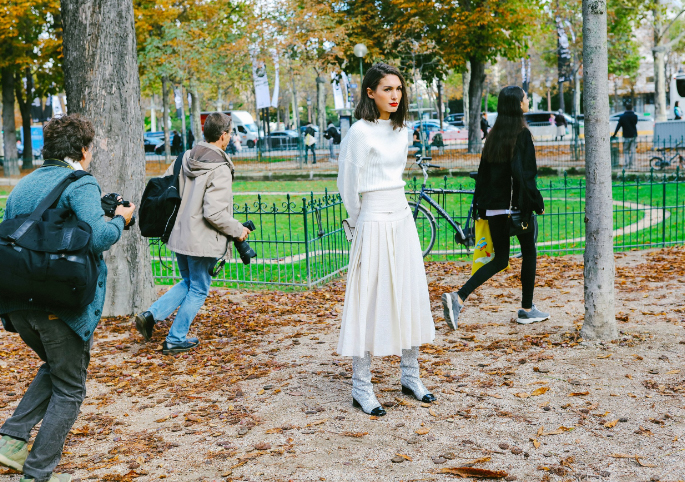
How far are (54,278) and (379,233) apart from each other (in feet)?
5.82

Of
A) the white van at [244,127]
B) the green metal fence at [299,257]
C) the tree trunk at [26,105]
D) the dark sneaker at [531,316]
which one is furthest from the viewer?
the white van at [244,127]

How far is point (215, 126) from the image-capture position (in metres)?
5.54

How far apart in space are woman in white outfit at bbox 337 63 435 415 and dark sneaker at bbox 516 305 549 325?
221 centimetres

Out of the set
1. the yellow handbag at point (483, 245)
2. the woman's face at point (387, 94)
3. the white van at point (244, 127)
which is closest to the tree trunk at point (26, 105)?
the white van at point (244, 127)

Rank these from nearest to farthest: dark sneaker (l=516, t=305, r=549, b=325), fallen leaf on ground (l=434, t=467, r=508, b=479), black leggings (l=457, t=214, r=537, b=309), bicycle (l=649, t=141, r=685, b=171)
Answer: fallen leaf on ground (l=434, t=467, r=508, b=479) < black leggings (l=457, t=214, r=537, b=309) < dark sneaker (l=516, t=305, r=549, b=325) < bicycle (l=649, t=141, r=685, b=171)

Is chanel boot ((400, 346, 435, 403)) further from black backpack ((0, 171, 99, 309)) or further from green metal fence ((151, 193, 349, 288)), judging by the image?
green metal fence ((151, 193, 349, 288))

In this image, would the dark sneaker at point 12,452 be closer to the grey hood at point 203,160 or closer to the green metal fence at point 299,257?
the grey hood at point 203,160

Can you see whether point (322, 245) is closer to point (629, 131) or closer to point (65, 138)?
point (65, 138)

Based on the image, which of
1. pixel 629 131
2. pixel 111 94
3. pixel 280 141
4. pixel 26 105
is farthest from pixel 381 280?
pixel 26 105

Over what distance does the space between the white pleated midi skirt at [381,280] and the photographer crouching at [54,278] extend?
1320 millimetres

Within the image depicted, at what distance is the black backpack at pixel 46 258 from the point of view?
3139 mm

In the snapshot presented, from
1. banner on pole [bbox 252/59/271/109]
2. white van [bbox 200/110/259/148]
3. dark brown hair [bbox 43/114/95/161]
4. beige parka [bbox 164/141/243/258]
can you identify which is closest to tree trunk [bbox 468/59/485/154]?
banner on pole [bbox 252/59/271/109]

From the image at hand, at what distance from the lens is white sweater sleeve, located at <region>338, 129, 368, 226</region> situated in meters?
4.04

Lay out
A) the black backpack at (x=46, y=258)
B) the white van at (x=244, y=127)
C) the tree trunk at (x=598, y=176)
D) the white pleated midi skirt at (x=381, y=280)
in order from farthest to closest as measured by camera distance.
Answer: the white van at (x=244, y=127) < the tree trunk at (x=598, y=176) < the white pleated midi skirt at (x=381, y=280) < the black backpack at (x=46, y=258)
